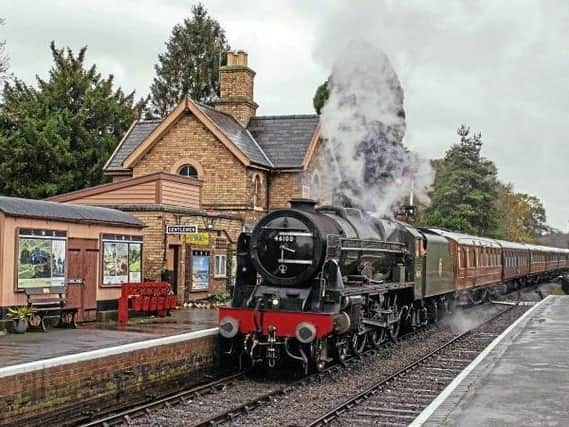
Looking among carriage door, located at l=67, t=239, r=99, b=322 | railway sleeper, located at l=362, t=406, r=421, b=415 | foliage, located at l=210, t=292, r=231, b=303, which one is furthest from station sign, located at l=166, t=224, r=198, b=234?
railway sleeper, located at l=362, t=406, r=421, b=415

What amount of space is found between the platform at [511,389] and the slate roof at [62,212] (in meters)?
7.93

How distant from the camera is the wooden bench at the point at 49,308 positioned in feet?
46.2

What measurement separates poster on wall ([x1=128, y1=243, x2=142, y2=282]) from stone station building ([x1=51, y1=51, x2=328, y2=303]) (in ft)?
4.31

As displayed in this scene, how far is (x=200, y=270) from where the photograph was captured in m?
21.0

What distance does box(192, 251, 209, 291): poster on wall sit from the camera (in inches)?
817

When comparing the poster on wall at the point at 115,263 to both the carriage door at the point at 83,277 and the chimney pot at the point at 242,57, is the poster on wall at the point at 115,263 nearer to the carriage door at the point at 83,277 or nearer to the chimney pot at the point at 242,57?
the carriage door at the point at 83,277

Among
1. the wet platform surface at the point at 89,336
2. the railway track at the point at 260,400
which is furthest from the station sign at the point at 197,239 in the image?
the railway track at the point at 260,400

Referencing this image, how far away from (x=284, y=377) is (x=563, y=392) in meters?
4.63

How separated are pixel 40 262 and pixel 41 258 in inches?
3.2

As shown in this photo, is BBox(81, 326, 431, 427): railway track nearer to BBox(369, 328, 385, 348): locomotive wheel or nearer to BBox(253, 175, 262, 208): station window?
BBox(369, 328, 385, 348): locomotive wheel

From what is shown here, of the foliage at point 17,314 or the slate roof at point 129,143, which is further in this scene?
the slate roof at point 129,143

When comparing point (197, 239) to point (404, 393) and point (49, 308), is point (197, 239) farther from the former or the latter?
point (404, 393)

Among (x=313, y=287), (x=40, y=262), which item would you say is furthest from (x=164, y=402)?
(x=40, y=262)

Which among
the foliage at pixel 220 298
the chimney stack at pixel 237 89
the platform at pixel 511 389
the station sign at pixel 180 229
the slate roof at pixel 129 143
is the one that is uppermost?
the chimney stack at pixel 237 89
